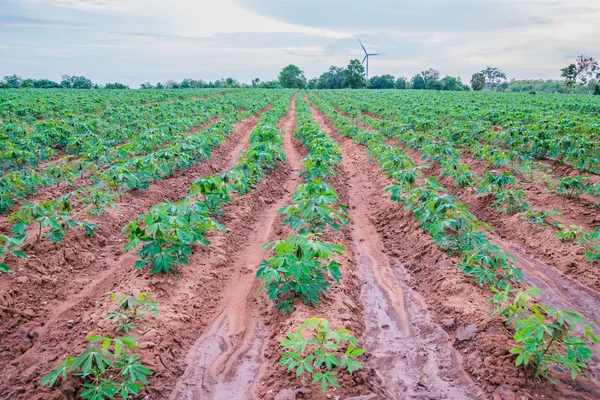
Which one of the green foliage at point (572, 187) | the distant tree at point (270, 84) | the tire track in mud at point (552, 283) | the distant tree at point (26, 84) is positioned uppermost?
the distant tree at point (270, 84)

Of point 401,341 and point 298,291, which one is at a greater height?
point 298,291

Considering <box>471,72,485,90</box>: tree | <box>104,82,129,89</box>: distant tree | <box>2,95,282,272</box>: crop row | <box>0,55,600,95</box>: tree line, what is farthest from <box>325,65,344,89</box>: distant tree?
<box>2,95,282,272</box>: crop row

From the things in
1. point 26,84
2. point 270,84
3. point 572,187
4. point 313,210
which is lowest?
A: point 572,187

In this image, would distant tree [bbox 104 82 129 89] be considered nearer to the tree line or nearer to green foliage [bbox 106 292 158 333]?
the tree line

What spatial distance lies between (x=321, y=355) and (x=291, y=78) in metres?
80.4

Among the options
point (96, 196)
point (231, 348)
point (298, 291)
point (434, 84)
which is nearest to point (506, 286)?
point (298, 291)

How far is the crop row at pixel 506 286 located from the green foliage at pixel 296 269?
1592mm

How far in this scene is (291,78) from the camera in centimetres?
7856

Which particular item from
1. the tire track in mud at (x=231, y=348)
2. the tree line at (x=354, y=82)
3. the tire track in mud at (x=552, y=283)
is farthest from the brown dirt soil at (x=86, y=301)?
the tree line at (x=354, y=82)

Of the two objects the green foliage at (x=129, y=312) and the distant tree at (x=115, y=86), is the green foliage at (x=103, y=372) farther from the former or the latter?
the distant tree at (x=115, y=86)

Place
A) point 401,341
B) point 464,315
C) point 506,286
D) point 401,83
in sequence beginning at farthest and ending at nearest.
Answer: point 401,83, point 464,315, point 401,341, point 506,286

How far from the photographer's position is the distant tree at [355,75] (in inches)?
2672

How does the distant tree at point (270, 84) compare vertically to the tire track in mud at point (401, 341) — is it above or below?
above

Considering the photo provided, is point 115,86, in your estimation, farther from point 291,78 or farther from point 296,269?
point 296,269
